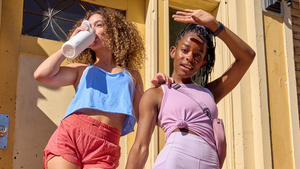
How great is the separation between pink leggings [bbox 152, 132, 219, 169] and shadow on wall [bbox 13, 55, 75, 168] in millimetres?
1431

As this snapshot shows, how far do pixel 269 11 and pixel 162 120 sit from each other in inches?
103

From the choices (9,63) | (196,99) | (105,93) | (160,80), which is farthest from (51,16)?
(196,99)

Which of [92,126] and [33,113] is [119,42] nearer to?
[92,126]

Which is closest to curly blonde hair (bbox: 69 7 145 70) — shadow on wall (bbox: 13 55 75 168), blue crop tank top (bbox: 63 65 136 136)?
blue crop tank top (bbox: 63 65 136 136)

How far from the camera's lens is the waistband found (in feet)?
6.97

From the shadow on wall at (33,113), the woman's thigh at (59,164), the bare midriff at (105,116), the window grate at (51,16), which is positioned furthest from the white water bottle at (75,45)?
the window grate at (51,16)

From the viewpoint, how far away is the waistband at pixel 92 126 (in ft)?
6.97

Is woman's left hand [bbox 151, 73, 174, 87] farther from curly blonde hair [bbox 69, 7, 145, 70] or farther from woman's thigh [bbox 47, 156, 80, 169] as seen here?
woman's thigh [bbox 47, 156, 80, 169]

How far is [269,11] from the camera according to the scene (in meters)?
4.04

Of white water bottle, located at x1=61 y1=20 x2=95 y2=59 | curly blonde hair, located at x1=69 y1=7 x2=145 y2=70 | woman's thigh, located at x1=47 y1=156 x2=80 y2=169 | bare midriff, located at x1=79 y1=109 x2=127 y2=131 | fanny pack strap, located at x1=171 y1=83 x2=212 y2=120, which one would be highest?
curly blonde hair, located at x1=69 y1=7 x2=145 y2=70

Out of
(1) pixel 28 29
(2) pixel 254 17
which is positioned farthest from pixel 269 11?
(1) pixel 28 29

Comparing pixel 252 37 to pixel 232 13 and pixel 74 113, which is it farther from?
pixel 74 113

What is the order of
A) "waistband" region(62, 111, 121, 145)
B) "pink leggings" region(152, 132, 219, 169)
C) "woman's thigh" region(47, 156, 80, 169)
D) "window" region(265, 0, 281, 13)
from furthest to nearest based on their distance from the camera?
1. "window" region(265, 0, 281, 13)
2. "waistband" region(62, 111, 121, 145)
3. "woman's thigh" region(47, 156, 80, 169)
4. "pink leggings" region(152, 132, 219, 169)

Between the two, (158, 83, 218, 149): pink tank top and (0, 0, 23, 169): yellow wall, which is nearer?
(158, 83, 218, 149): pink tank top
